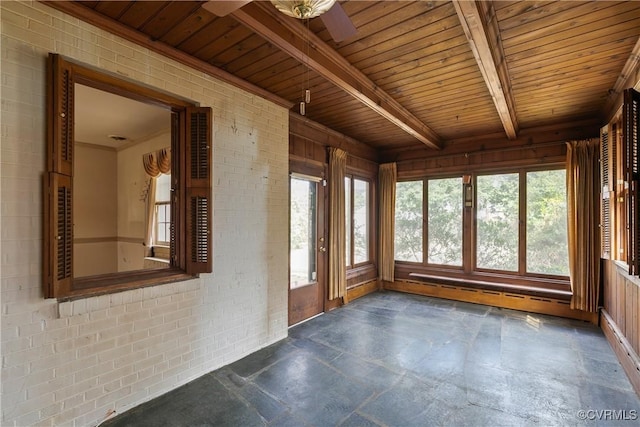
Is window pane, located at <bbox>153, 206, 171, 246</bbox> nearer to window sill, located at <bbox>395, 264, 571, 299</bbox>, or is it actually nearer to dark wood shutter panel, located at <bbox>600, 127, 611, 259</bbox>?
window sill, located at <bbox>395, 264, 571, 299</bbox>

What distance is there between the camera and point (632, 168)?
7.39ft

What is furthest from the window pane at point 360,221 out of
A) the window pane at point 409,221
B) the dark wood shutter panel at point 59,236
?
the dark wood shutter panel at point 59,236

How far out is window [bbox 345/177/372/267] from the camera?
502cm

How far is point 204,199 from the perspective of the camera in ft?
8.50

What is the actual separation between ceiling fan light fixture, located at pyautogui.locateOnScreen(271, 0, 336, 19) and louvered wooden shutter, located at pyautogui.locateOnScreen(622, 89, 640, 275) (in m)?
2.45

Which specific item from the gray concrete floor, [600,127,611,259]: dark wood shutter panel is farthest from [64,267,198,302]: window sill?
[600,127,611,259]: dark wood shutter panel

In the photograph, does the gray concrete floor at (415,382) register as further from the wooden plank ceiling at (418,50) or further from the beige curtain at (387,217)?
the wooden plank ceiling at (418,50)

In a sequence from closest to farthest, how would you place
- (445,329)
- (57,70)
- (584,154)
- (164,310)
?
(57,70), (164,310), (445,329), (584,154)

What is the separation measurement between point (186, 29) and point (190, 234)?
61.4 inches

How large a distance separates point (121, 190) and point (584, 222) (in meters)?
7.30

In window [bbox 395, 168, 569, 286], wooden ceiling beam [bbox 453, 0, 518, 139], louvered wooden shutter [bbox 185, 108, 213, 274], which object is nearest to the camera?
wooden ceiling beam [bbox 453, 0, 518, 139]

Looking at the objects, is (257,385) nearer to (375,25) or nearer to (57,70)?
(57,70)

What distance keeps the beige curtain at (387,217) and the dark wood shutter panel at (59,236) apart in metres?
4.60

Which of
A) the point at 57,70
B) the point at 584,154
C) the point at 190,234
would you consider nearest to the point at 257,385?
the point at 190,234
